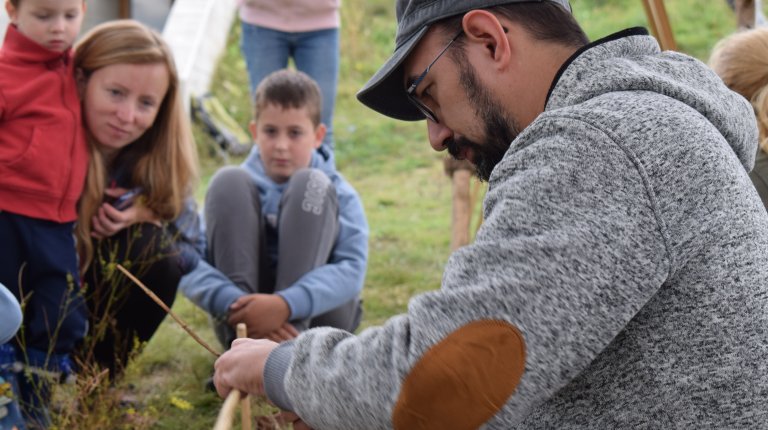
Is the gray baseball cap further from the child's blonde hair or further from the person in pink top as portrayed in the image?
the person in pink top

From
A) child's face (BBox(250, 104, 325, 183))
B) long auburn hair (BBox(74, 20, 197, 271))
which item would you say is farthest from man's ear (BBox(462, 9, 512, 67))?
child's face (BBox(250, 104, 325, 183))

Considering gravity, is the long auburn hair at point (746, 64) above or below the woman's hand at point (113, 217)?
above

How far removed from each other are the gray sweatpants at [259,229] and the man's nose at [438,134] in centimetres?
174

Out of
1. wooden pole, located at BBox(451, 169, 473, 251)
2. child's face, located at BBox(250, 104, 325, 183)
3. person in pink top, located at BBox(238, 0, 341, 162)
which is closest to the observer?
child's face, located at BBox(250, 104, 325, 183)

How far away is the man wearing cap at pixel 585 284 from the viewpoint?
1311 millimetres

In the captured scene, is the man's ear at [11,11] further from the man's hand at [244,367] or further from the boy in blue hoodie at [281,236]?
the man's hand at [244,367]

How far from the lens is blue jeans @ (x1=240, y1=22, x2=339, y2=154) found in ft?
16.0

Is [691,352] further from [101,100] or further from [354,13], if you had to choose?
[354,13]

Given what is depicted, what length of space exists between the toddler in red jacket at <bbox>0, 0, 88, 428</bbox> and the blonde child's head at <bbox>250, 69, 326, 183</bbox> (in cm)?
95

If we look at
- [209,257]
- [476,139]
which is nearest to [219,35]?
[209,257]

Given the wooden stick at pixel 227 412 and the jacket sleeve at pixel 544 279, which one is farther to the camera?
the wooden stick at pixel 227 412

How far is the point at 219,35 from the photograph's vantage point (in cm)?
922

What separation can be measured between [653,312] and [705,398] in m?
0.15

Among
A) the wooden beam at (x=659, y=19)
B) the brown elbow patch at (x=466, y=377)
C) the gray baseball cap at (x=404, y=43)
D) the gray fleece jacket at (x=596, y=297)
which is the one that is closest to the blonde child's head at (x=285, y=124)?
the wooden beam at (x=659, y=19)
